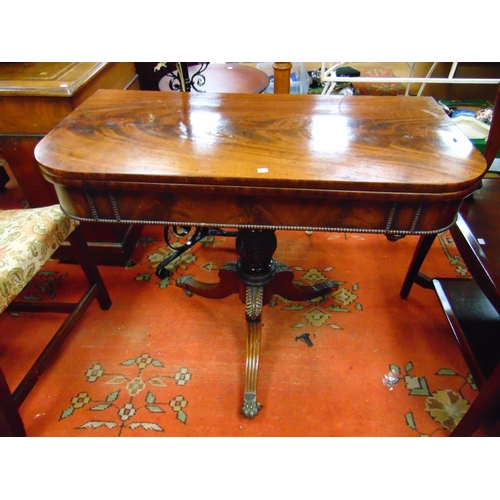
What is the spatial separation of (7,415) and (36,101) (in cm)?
98

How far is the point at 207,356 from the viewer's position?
125 centimetres

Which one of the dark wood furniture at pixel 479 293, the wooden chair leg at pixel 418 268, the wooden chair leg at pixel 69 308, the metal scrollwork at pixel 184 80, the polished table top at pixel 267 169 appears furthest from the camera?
the wooden chair leg at pixel 418 268

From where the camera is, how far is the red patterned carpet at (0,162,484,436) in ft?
3.55

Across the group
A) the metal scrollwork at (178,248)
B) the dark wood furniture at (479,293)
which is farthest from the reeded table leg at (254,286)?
the dark wood furniture at (479,293)

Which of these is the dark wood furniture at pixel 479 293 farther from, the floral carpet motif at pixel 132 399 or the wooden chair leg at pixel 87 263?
the wooden chair leg at pixel 87 263

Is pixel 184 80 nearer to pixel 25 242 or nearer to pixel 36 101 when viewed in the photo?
pixel 36 101

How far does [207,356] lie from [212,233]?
618 mm

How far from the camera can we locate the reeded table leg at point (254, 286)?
1.11m

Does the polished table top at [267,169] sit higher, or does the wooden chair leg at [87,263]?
the polished table top at [267,169]

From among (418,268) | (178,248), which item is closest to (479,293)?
(418,268)

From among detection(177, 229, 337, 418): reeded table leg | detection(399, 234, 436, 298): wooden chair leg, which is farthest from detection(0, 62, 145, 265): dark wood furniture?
detection(399, 234, 436, 298): wooden chair leg

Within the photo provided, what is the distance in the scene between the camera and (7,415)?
931mm

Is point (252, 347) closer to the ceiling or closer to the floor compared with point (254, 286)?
closer to the floor

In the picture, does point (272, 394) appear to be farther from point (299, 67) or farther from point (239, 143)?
point (299, 67)
